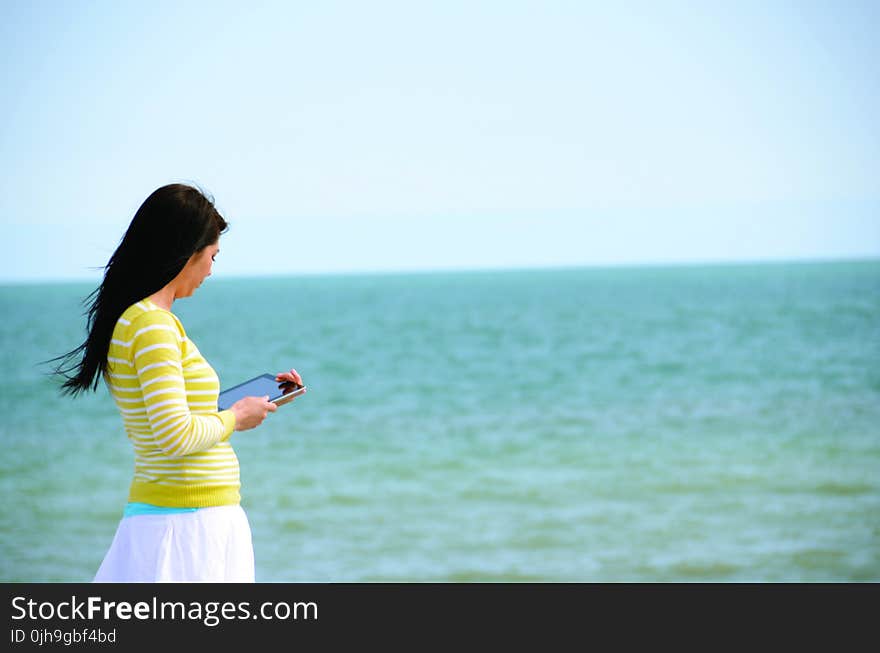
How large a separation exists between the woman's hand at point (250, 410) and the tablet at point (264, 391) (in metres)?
0.07

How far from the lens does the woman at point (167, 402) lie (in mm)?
1802

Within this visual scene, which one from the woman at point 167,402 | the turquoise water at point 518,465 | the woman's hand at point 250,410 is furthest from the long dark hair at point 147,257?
the turquoise water at point 518,465

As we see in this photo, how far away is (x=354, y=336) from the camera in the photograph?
22.7m

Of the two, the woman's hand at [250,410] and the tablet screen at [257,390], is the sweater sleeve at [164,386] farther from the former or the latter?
the tablet screen at [257,390]

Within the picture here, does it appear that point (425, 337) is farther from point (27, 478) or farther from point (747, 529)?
point (747, 529)

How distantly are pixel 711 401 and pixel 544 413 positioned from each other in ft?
7.45

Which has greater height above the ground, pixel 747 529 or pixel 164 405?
pixel 164 405

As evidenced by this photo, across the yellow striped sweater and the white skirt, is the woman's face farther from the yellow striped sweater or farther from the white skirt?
the white skirt

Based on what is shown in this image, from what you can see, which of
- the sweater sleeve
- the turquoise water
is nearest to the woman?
the sweater sleeve

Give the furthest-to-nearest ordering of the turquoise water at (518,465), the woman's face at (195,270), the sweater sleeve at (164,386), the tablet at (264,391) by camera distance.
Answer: the turquoise water at (518,465), the tablet at (264,391), the woman's face at (195,270), the sweater sleeve at (164,386)

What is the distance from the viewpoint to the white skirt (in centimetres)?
192

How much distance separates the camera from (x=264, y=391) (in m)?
2.11

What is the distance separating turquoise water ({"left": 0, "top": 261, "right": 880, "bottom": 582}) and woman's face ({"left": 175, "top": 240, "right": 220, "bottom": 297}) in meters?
4.39
